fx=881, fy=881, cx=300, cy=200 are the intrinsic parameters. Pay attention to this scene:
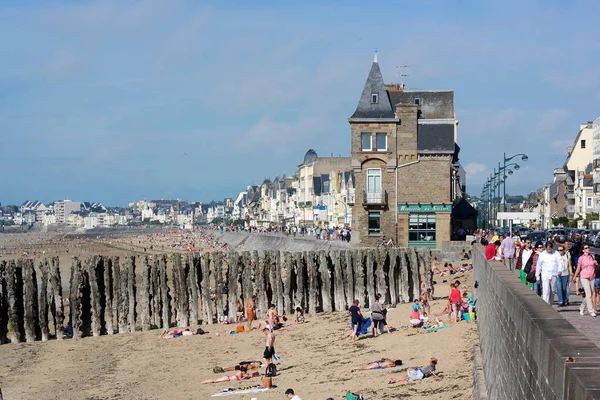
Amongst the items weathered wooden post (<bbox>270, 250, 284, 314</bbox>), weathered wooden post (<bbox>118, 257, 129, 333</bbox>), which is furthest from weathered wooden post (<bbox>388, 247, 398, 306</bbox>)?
weathered wooden post (<bbox>118, 257, 129, 333</bbox>)

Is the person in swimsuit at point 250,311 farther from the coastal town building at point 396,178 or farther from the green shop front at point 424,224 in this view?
the green shop front at point 424,224

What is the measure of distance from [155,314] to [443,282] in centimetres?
1321

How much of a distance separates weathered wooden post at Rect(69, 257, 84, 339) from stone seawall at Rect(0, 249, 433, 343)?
0.03 meters

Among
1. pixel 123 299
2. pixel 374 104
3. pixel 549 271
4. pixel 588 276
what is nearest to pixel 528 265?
pixel 549 271

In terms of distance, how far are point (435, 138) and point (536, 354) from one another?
4323 centimetres

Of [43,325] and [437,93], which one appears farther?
[437,93]

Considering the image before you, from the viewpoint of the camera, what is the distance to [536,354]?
643 centimetres

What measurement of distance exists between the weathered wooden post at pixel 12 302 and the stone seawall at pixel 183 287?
3 centimetres

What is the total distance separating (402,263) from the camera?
30.7 metres

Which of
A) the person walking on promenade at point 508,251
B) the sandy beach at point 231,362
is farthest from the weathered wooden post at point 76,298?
the person walking on promenade at point 508,251

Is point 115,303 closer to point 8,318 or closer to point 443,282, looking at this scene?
point 8,318

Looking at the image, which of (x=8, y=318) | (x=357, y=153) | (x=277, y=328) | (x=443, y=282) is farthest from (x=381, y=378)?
(x=357, y=153)

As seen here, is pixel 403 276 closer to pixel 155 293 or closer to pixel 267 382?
pixel 155 293

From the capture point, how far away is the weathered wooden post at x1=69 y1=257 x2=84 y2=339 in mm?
28094
